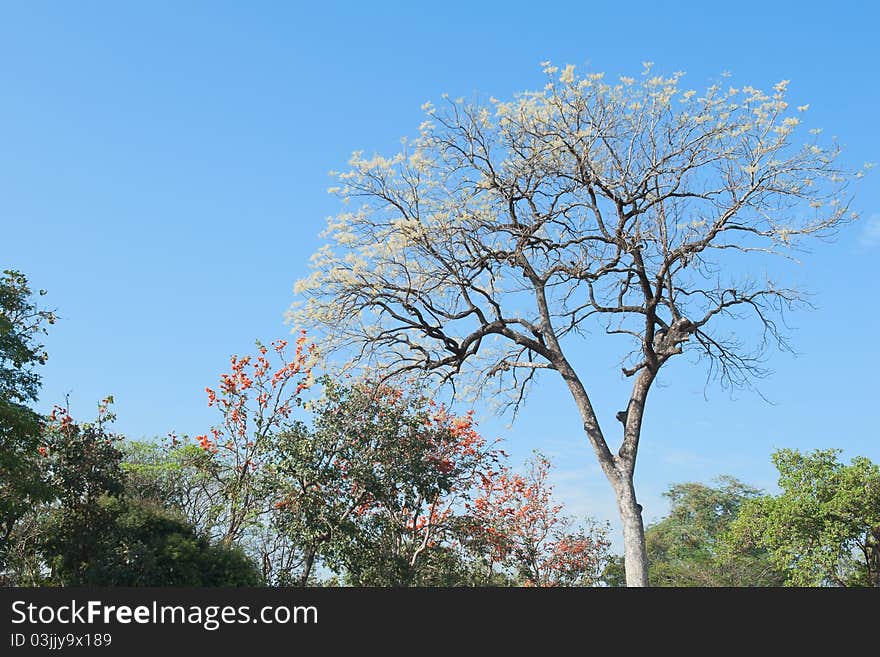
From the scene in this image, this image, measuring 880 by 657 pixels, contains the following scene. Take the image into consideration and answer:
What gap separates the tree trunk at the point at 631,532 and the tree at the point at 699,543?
15.9 meters

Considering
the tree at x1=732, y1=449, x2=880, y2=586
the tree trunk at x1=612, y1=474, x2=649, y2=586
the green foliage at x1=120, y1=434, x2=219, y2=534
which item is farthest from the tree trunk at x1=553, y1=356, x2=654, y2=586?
Result: the tree at x1=732, y1=449, x2=880, y2=586

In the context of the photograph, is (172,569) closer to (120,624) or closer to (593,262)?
(120,624)

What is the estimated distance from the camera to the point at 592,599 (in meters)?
6.31

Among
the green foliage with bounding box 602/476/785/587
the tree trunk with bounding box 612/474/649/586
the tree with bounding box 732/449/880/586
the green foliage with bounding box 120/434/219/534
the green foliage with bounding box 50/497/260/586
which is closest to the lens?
the tree trunk with bounding box 612/474/649/586

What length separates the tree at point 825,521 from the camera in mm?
15594

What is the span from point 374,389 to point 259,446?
2.25m

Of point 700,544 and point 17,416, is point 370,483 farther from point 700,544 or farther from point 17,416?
point 700,544

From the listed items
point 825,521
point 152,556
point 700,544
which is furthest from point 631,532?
point 700,544

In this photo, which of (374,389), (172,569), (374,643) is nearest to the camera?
(374,643)

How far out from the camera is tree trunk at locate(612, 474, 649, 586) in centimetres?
914

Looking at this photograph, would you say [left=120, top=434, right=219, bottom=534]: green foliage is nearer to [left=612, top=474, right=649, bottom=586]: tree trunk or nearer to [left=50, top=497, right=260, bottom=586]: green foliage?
[left=50, top=497, right=260, bottom=586]: green foliage

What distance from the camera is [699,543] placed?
29.3 metres

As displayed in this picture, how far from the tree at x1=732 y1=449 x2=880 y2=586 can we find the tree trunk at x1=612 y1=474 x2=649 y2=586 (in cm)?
827

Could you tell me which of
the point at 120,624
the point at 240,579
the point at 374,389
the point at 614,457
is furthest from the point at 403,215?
the point at 120,624
